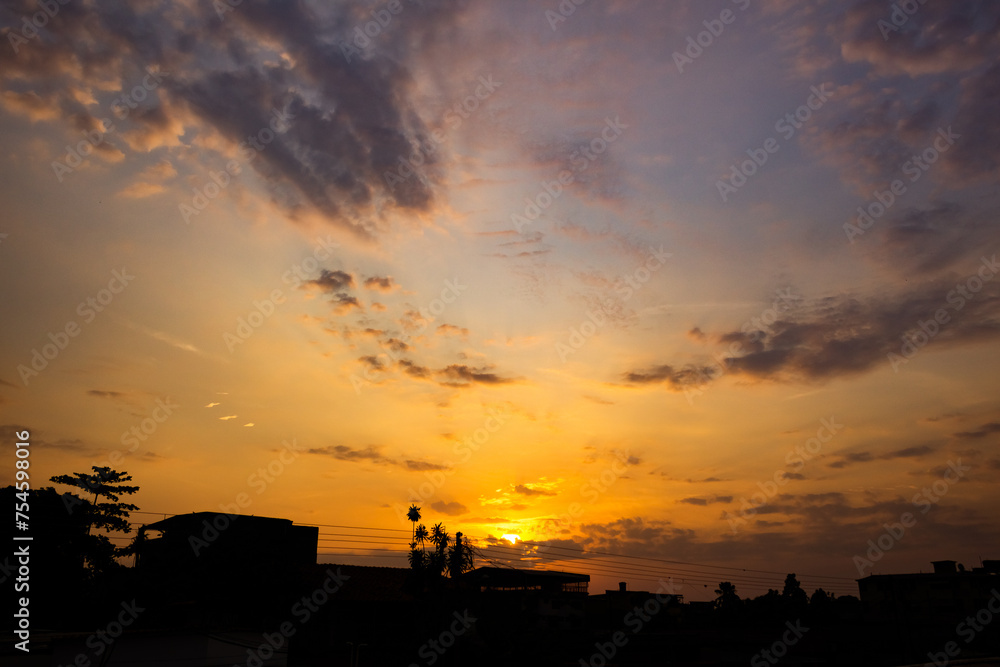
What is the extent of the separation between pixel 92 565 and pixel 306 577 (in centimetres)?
1997

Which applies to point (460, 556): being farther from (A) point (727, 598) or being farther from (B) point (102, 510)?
(A) point (727, 598)

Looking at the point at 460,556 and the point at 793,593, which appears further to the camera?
the point at 793,593

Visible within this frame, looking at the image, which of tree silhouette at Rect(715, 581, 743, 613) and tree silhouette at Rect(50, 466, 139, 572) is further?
tree silhouette at Rect(715, 581, 743, 613)

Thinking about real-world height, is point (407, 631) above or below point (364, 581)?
below

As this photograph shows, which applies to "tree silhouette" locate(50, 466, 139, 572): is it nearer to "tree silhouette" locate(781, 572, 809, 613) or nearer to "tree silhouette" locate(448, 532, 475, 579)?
"tree silhouette" locate(448, 532, 475, 579)

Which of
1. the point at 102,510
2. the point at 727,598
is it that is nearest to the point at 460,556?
the point at 102,510

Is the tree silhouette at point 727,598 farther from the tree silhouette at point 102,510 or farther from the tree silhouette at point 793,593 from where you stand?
the tree silhouette at point 102,510

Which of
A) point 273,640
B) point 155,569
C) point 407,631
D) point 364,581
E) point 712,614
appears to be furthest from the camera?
point 712,614

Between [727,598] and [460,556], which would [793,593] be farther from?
[460,556]

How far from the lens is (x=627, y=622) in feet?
293

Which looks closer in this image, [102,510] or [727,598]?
[102,510]

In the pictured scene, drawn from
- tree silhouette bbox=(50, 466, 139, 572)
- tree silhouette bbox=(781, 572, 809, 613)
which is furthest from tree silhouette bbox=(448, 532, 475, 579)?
tree silhouette bbox=(781, 572, 809, 613)

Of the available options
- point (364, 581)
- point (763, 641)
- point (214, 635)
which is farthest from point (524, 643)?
point (214, 635)

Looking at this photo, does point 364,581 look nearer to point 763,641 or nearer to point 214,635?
Answer: point 214,635
